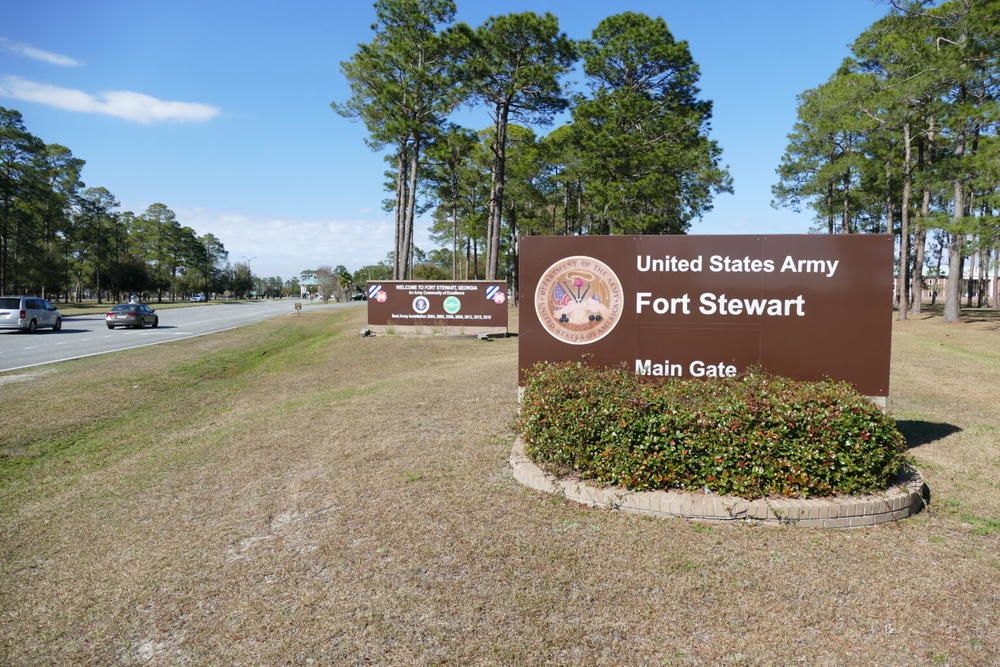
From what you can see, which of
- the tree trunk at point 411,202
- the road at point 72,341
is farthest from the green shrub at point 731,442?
the tree trunk at point 411,202

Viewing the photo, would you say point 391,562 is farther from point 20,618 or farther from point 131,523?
point 131,523

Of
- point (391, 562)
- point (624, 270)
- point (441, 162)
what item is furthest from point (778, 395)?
point (441, 162)

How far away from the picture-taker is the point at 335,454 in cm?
691

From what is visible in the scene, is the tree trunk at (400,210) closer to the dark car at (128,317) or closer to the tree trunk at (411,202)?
the tree trunk at (411,202)

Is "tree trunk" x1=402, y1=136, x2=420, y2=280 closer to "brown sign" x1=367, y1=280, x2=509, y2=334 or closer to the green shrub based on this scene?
"brown sign" x1=367, y1=280, x2=509, y2=334

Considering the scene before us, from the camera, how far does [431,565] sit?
161 inches

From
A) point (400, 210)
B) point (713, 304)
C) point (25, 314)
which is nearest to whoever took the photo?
point (713, 304)

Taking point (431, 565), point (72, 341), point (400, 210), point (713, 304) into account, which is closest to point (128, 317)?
point (72, 341)

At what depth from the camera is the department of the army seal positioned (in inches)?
282

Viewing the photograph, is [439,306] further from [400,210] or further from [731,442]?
[731,442]

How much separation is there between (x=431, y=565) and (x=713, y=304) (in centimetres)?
453

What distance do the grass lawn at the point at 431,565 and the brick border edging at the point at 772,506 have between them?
0.39 ft

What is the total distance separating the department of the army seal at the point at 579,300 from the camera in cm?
717

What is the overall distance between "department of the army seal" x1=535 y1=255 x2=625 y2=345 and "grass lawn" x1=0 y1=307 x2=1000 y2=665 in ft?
5.46
